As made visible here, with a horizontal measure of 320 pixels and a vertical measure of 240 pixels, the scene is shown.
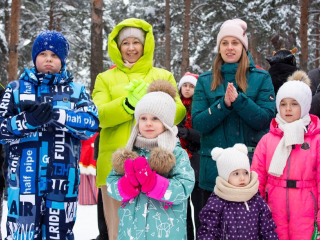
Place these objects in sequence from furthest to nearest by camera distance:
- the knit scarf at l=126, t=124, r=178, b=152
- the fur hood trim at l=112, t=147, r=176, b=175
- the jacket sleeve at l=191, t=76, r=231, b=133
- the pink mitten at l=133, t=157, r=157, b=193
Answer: the jacket sleeve at l=191, t=76, r=231, b=133
the knit scarf at l=126, t=124, r=178, b=152
the fur hood trim at l=112, t=147, r=176, b=175
the pink mitten at l=133, t=157, r=157, b=193

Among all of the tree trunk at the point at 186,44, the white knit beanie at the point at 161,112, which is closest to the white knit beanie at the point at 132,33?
the white knit beanie at the point at 161,112

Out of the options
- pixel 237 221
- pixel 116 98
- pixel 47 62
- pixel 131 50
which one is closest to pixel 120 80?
pixel 116 98

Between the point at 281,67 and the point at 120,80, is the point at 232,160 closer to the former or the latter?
the point at 120,80

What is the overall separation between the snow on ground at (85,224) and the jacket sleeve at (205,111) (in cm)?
271

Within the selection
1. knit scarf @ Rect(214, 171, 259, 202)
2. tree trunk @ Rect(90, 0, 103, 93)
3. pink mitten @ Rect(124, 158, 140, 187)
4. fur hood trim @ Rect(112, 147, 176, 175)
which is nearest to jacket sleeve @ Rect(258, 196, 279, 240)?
knit scarf @ Rect(214, 171, 259, 202)

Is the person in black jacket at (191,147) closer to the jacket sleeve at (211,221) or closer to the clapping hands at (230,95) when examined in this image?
the clapping hands at (230,95)

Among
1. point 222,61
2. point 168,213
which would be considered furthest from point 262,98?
point 168,213

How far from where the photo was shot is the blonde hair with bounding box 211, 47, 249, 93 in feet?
10.4

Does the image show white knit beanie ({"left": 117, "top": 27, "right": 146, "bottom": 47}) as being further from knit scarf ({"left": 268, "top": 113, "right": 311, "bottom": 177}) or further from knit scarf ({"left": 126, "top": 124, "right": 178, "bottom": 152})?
knit scarf ({"left": 268, "top": 113, "right": 311, "bottom": 177})

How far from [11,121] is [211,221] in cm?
177

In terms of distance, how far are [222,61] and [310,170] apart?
1320 mm

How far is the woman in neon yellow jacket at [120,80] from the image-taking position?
326cm

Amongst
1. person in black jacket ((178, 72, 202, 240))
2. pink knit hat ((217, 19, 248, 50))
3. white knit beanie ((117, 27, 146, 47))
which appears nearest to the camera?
pink knit hat ((217, 19, 248, 50))

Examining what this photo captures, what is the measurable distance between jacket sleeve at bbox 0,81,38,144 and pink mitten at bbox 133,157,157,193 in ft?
3.01
